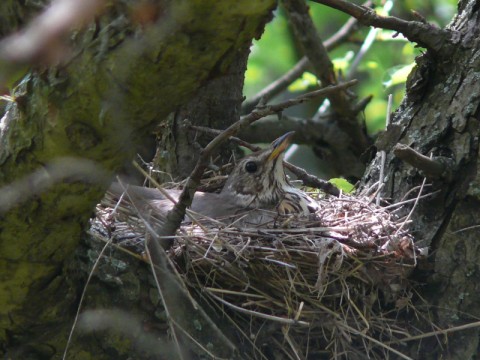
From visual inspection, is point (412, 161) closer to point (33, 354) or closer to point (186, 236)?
point (186, 236)

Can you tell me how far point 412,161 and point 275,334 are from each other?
35.9 inches

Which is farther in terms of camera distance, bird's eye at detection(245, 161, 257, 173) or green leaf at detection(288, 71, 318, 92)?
green leaf at detection(288, 71, 318, 92)

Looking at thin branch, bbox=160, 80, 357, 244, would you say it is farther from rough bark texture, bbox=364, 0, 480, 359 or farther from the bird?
the bird

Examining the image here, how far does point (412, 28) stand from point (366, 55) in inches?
133

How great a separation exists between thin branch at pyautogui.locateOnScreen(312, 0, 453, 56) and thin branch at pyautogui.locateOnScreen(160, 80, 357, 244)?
91 cm

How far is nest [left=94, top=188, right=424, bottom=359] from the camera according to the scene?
362 centimetres

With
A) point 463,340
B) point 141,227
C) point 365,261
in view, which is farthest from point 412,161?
point 141,227

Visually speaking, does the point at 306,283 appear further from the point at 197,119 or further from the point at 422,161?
the point at 197,119

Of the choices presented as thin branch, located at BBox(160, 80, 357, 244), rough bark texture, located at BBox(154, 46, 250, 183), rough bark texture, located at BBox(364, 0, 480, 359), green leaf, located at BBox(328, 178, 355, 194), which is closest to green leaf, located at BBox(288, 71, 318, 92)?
rough bark texture, located at BBox(154, 46, 250, 183)

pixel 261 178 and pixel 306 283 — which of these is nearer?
pixel 306 283

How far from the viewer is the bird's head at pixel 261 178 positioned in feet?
16.3

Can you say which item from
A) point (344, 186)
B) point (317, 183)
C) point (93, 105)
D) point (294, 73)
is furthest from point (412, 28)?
point (294, 73)

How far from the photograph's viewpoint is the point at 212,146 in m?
2.89

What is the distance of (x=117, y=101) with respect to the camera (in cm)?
234
